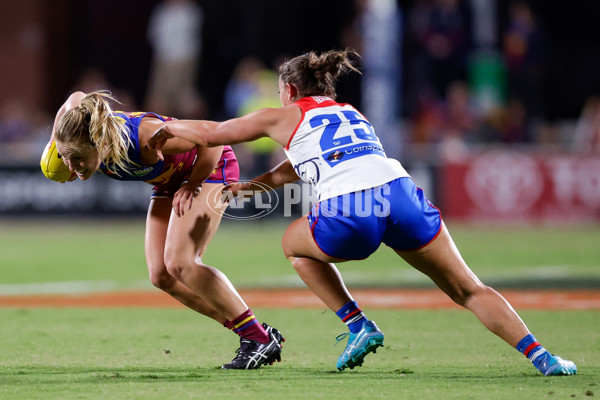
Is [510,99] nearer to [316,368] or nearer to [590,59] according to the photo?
[590,59]

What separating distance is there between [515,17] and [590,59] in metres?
1.89

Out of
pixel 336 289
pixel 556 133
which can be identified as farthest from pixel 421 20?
pixel 336 289

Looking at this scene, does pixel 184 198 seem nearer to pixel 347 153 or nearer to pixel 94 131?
pixel 94 131

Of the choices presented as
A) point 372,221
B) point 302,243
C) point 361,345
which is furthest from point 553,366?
point 302,243

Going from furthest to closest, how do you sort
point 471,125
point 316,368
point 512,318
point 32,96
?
point 32,96
point 471,125
point 316,368
point 512,318

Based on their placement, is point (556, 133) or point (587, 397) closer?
point (587, 397)

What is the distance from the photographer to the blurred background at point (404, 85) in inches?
656

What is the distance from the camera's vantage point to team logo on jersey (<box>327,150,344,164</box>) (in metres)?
5.44

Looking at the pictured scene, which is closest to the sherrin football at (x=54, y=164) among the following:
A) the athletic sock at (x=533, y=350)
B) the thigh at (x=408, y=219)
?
the thigh at (x=408, y=219)

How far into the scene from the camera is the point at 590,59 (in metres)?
18.1

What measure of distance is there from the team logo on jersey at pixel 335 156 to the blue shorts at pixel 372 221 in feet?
0.68

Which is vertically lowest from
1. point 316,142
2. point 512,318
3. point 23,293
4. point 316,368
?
point 23,293

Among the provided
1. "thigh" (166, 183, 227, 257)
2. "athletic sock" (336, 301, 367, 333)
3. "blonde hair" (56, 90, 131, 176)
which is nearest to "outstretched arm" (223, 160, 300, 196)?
"thigh" (166, 183, 227, 257)

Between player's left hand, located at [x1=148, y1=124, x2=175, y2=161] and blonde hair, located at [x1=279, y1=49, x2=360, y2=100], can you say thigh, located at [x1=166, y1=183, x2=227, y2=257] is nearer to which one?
player's left hand, located at [x1=148, y1=124, x2=175, y2=161]
